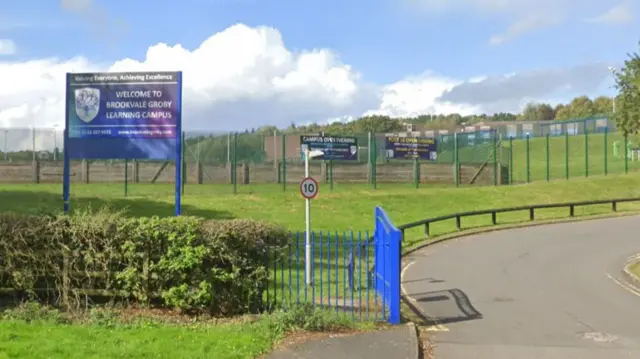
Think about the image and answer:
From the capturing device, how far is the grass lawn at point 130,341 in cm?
682

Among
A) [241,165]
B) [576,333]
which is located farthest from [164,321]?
[241,165]

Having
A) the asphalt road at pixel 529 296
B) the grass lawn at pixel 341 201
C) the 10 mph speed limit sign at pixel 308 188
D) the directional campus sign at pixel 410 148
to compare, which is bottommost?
the asphalt road at pixel 529 296

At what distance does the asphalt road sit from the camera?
8102 mm

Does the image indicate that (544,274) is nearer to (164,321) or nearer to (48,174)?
(164,321)

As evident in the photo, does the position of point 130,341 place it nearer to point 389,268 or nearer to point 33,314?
point 33,314

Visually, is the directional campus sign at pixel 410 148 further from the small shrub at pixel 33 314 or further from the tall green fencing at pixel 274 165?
the small shrub at pixel 33 314

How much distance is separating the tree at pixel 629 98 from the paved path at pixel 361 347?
10.1 m

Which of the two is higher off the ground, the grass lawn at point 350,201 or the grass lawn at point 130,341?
the grass lawn at point 350,201

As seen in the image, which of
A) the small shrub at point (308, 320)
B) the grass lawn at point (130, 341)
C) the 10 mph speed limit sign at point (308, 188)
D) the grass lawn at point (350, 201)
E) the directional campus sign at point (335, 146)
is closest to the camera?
the grass lawn at point (130, 341)

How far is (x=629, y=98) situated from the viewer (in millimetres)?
16078

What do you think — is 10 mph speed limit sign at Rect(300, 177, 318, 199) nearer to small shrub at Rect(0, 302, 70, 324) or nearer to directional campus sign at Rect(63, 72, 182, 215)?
directional campus sign at Rect(63, 72, 182, 215)

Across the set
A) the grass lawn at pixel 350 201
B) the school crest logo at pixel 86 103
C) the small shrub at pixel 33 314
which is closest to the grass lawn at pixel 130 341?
the small shrub at pixel 33 314

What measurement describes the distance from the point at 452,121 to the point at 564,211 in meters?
128

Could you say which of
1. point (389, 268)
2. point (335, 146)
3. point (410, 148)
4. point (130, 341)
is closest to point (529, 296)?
point (389, 268)
